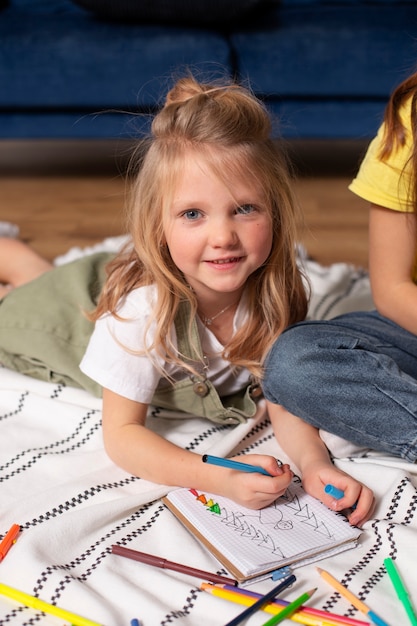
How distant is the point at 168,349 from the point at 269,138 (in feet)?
0.96

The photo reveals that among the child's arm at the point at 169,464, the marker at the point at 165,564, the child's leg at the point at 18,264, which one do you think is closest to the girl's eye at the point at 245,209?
the child's arm at the point at 169,464

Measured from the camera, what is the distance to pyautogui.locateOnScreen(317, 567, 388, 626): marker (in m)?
0.76

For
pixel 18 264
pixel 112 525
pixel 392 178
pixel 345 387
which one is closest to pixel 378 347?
pixel 345 387

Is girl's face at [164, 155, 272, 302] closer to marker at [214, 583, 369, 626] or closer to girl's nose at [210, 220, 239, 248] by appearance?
girl's nose at [210, 220, 239, 248]

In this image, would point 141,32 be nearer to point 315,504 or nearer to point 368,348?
point 368,348

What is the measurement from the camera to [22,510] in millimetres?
936

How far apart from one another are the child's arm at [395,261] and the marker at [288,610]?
45 cm

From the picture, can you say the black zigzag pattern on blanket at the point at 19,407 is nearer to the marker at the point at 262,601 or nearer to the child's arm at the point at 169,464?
the child's arm at the point at 169,464

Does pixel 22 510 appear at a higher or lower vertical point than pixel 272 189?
lower

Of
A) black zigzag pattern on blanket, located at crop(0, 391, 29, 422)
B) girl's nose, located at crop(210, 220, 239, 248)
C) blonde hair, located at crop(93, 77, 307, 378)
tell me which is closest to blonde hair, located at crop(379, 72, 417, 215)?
blonde hair, located at crop(93, 77, 307, 378)

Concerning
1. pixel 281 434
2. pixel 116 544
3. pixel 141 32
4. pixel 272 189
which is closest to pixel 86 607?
pixel 116 544

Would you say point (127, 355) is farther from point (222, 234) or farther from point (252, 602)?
point (252, 602)

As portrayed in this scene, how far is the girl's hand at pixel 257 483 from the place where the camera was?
881 millimetres

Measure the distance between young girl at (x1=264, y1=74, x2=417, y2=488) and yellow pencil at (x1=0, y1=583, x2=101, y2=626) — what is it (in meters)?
0.35
